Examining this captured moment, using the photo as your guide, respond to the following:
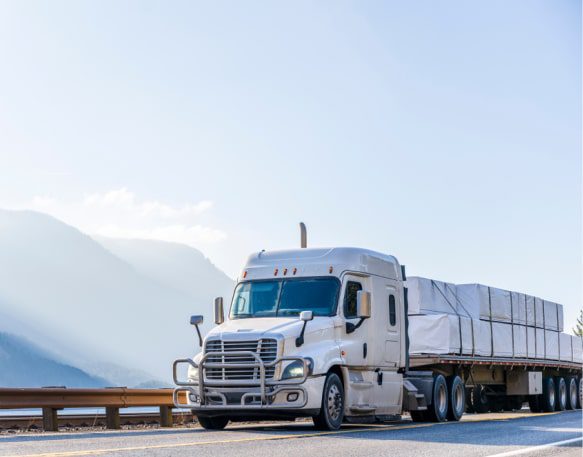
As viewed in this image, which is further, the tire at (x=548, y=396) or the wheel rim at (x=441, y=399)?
the tire at (x=548, y=396)

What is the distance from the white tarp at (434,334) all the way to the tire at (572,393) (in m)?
9.89

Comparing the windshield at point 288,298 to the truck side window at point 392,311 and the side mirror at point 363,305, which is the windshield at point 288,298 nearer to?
the side mirror at point 363,305

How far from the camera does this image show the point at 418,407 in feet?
62.5

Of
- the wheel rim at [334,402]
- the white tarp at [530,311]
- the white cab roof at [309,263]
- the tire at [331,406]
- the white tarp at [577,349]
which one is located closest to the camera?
the tire at [331,406]

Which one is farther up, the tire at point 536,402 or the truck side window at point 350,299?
the truck side window at point 350,299

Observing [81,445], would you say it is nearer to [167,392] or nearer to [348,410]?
[348,410]

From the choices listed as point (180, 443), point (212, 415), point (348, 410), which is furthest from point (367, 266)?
point (180, 443)

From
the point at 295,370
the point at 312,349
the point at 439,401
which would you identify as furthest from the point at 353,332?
the point at 439,401

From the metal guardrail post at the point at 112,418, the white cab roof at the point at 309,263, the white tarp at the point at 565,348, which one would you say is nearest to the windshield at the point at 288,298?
the white cab roof at the point at 309,263

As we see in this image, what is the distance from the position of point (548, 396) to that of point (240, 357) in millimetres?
16020

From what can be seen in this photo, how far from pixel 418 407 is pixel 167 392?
4.86 m

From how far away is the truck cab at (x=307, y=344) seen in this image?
1519cm

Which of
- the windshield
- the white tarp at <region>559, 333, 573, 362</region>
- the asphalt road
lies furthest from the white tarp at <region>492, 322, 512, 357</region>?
the windshield

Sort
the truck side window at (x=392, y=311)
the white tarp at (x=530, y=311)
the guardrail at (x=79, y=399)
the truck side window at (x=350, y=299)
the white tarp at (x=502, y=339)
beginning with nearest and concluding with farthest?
the guardrail at (x=79, y=399) → the truck side window at (x=350, y=299) → the truck side window at (x=392, y=311) → the white tarp at (x=502, y=339) → the white tarp at (x=530, y=311)
